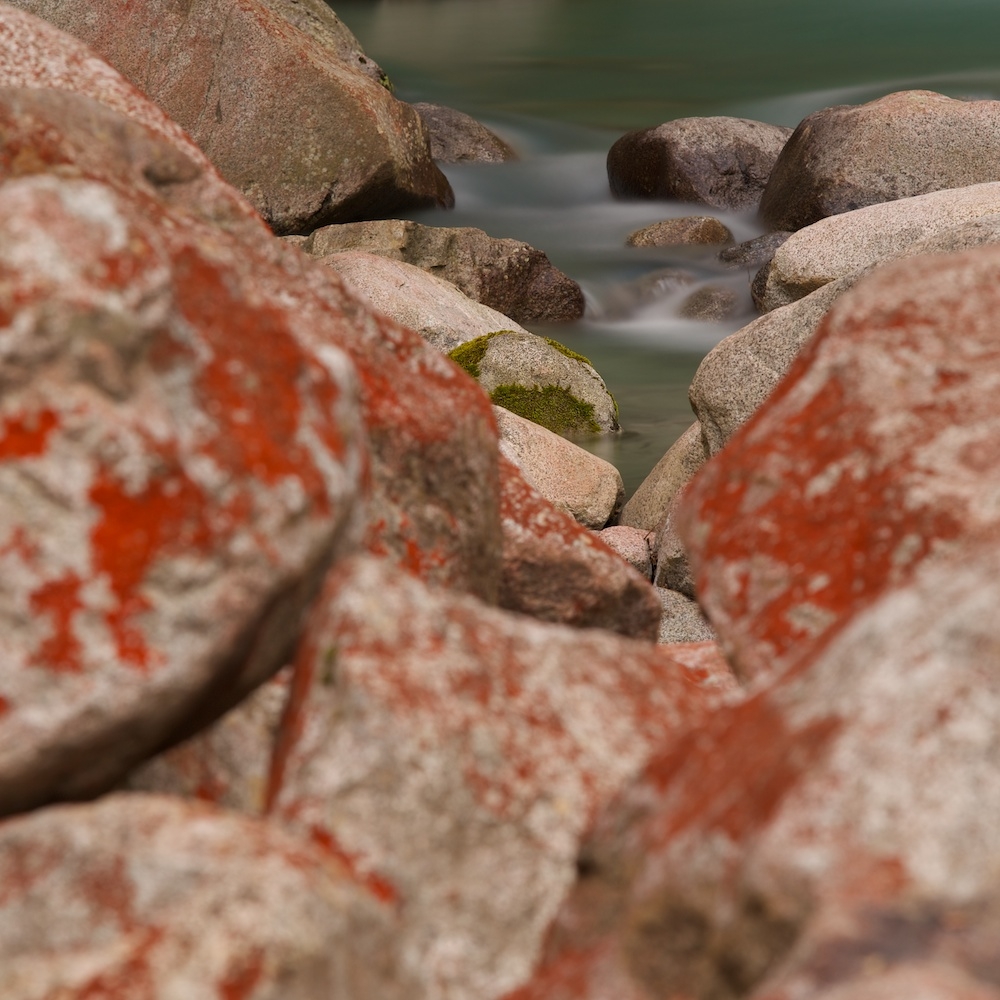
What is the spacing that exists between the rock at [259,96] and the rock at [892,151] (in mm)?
5635

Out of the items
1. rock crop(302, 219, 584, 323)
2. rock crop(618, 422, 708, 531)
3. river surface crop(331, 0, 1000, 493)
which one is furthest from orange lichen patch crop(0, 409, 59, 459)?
river surface crop(331, 0, 1000, 493)

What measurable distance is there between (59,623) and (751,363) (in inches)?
285

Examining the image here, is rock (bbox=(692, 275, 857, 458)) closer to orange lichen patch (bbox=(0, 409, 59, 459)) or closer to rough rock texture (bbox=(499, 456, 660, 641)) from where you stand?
rough rock texture (bbox=(499, 456, 660, 641))

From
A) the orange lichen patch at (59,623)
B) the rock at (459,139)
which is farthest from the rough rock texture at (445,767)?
the rock at (459,139)

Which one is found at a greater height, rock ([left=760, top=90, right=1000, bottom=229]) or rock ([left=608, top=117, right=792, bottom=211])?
rock ([left=760, top=90, right=1000, bottom=229])

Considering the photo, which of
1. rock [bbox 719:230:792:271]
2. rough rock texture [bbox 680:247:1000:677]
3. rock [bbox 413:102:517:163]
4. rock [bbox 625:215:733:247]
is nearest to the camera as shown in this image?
rough rock texture [bbox 680:247:1000:677]

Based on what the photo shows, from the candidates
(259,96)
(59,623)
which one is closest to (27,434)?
(59,623)

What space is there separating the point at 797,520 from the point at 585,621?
40.8 inches

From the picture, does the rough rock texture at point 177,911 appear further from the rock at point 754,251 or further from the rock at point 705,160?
the rock at point 705,160

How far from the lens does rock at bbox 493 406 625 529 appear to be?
974cm

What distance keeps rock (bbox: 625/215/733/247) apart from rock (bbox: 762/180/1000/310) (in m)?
7.50

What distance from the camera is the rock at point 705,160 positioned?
2059cm

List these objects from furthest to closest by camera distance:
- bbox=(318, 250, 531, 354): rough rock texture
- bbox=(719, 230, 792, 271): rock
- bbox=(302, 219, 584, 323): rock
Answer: bbox=(719, 230, 792, 271): rock
bbox=(302, 219, 584, 323): rock
bbox=(318, 250, 531, 354): rough rock texture

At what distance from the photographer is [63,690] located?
184 centimetres
